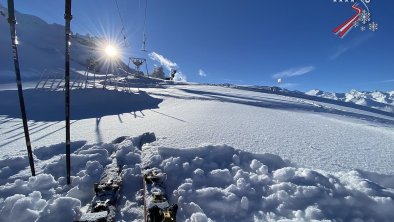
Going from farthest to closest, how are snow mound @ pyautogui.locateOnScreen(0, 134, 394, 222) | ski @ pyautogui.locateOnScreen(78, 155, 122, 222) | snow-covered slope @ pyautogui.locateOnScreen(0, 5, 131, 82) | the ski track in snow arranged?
1. snow-covered slope @ pyautogui.locateOnScreen(0, 5, 131, 82)
2. the ski track in snow
3. snow mound @ pyautogui.locateOnScreen(0, 134, 394, 222)
4. ski @ pyautogui.locateOnScreen(78, 155, 122, 222)

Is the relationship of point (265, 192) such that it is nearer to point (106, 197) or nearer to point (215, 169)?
point (215, 169)

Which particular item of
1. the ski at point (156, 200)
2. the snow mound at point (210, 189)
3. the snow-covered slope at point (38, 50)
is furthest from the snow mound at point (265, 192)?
the snow-covered slope at point (38, 50)

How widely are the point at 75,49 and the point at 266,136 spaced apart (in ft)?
325

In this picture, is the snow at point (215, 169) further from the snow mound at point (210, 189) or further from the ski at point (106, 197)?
the ski at point (106, 197)

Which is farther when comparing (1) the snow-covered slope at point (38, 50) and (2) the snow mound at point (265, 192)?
(1) the snow-covered slope at point (38, 50)

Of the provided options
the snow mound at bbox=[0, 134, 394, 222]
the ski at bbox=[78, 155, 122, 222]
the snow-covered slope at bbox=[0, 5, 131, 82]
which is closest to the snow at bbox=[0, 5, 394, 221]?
the snow mound at bbox=[0, 134, 394, 222]

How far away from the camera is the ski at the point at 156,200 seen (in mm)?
3604

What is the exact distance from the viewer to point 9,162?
5.54 m

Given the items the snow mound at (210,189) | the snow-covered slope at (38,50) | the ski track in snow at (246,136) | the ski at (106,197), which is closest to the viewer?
the ski at (106,197)

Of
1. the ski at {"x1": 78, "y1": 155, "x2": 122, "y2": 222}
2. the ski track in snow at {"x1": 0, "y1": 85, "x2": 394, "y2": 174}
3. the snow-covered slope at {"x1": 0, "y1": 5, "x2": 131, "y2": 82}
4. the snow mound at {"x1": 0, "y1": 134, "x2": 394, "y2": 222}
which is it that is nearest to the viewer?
the ski at {"x1": 78, "y1": 155, "x2": 122, "y2": 222}

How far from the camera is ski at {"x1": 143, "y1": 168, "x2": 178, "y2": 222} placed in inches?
142

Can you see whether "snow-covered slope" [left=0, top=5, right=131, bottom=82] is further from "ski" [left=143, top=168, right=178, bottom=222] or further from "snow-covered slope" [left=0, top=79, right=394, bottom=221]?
"ski" [left=143, top=168, right=178, bottom=222]

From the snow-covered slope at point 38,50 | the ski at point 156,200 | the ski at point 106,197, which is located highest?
the snow-covered slope at point 38,50

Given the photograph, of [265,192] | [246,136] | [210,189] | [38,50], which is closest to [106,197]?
[210,189]
